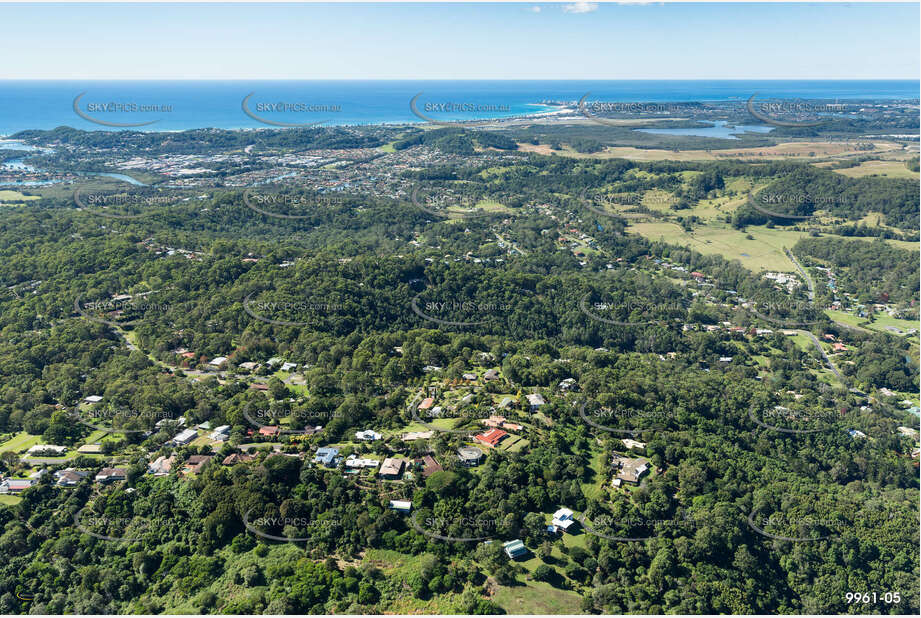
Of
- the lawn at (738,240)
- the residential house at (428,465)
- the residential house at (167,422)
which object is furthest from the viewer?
the lawn at (738,240)

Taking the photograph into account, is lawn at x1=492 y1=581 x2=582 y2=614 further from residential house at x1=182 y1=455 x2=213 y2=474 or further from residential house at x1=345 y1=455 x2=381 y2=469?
residential house at x1=182 y1=455 x2=213 y2=474

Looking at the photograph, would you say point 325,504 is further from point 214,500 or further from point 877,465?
point 877,465

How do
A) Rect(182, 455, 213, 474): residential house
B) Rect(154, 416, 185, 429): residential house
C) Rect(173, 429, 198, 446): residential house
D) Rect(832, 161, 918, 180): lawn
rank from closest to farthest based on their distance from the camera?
Rect(182, 455, 213, 474): residential house → Rect(173, 429, 198, 446): residential house → Rect(154, 416, 185, 429): residential house → Rect(832, 161, 918, 180): lawn

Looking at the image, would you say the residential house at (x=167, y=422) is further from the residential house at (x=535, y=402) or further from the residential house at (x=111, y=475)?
the residential house at (x=535, y=402)

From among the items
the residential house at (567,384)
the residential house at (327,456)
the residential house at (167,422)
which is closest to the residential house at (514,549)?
the residential house at (327,456)

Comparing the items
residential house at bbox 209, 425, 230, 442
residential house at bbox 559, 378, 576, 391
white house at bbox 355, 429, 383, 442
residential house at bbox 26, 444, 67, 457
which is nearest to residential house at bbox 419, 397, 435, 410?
white house at bbox 355, 429, 383, 442

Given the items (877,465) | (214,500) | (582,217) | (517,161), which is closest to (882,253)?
(582,217)

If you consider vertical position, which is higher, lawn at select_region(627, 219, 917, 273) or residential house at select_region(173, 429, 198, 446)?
lawn at select_region(627, 219, 917, 273)

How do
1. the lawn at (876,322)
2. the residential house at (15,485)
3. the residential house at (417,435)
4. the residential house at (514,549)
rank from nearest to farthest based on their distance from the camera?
the residential house at (514,549) → the residential house at (15,485) → the residential house at (417,435) → the lawn at (876,322)
